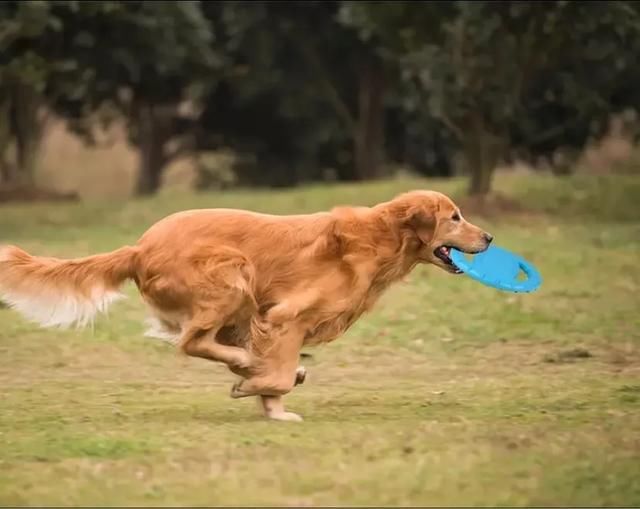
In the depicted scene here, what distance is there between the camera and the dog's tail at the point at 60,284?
923 centimetres

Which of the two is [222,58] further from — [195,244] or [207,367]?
[195,244]

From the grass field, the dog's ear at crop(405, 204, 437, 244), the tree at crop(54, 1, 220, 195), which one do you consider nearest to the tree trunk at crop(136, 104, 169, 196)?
the tree at crop(54, 1, 220, 195)

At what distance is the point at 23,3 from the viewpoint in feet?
68.8

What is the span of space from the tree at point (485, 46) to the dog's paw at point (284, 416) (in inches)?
473

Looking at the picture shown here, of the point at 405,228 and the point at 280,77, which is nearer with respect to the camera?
the point at 405,228

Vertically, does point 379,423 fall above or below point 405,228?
below

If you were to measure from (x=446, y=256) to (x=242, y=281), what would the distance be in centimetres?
142

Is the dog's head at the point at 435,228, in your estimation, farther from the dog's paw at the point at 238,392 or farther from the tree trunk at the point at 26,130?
the tree trunk at the point at 26,130

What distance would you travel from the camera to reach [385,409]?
31.5 feet

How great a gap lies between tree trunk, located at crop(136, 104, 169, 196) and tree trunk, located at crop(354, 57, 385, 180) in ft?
17.9

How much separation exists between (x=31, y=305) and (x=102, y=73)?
21521 mm

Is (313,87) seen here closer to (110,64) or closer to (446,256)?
(110,64)

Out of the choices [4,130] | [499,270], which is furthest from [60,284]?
[4,130]

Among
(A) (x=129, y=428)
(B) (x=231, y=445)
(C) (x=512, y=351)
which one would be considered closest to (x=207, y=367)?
(C) (x=512, y=351)
